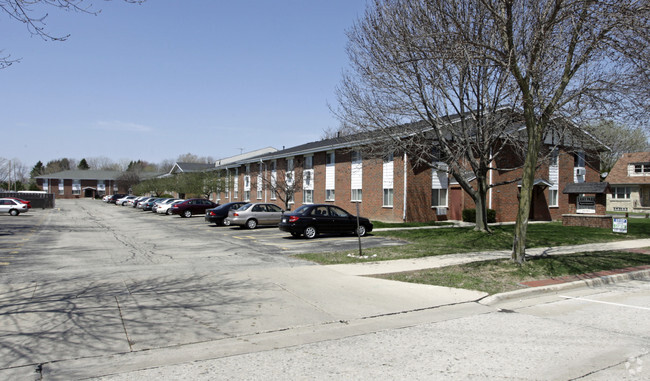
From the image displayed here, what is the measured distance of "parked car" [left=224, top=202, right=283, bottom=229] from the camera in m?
25.2

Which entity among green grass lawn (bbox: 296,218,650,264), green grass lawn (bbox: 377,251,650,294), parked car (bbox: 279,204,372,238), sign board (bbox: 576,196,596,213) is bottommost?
green grass lawn (bbox: 377,251,650,294)

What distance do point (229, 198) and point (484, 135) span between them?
135ft

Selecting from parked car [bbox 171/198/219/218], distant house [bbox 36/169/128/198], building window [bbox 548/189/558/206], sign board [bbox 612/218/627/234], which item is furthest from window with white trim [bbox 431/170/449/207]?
distant house [bbox 36/169/128/198]

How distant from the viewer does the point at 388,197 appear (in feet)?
95.8

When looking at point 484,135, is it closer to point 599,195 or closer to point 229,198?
point 599,195

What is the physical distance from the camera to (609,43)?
33.2 ft

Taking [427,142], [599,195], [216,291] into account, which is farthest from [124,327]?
[599,195]

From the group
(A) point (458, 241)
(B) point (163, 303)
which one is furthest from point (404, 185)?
(B) point (163, 303)

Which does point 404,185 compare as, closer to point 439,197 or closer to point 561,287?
point 439,197

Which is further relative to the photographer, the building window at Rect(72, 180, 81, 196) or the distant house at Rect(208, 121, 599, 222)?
the building window at Rect(72, 180, 81, 196)

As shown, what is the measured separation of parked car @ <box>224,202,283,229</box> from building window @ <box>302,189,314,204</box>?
1076 cm

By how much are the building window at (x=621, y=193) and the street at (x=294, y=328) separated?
4858 cm

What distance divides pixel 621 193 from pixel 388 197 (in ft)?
123

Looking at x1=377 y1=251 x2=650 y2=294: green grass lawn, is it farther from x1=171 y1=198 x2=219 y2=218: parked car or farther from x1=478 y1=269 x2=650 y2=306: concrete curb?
x1=171 y1=198 x2=219 y2=218: parked car
